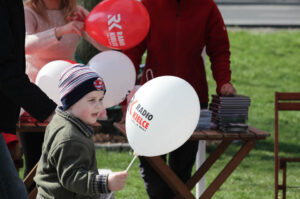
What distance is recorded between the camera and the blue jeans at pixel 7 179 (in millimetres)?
2973

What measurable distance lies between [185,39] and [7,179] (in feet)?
5.76

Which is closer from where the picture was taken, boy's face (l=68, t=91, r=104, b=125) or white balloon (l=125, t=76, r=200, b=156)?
boy's face (l=68, t=91, r=104, b=125)

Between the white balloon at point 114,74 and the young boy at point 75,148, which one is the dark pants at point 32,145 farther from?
the young boy at point 75,148

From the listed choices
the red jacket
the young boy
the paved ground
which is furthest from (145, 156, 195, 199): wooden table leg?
the paved ground

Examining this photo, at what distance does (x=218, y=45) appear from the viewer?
4.33 meters

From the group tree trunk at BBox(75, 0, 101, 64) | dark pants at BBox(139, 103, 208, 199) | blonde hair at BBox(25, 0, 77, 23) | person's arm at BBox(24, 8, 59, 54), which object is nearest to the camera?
person's arm at BBox(24, 8, 59, 54)

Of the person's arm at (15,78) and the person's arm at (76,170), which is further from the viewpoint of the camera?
the person's arm at (15,78)

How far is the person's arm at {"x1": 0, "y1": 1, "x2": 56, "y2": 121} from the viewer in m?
2.83

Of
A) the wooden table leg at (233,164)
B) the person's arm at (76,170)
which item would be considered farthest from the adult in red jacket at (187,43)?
the person's arm at (76,170)

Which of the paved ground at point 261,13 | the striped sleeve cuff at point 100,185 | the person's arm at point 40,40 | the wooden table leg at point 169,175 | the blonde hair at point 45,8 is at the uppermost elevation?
the blonde hair at point 45,8

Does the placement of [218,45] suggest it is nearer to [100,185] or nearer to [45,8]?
[45,8]

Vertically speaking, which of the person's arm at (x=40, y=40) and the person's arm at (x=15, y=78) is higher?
the person's arm at (x=15, y=78)

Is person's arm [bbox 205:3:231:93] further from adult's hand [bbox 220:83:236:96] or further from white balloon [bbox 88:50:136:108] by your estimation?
white balloon [bbox 88:50:136:108]

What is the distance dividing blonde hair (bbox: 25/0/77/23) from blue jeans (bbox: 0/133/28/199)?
1425 millimetres
